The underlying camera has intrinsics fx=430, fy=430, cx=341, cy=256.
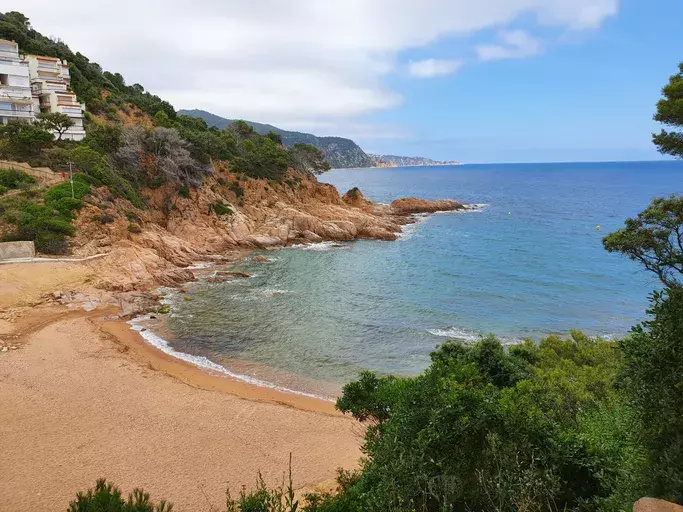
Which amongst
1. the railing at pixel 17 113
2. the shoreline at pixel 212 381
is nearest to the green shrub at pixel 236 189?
the railing at pixel 17 113

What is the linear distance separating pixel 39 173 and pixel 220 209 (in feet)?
53.3

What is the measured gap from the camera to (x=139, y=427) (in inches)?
555

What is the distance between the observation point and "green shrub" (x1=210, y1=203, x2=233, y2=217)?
151 ft

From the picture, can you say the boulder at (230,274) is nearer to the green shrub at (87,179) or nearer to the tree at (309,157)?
the green shrub at (87,179)

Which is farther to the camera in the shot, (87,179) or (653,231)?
(87,179)

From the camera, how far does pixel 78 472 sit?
38.3 feet

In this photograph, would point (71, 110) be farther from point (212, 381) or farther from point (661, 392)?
point (661, 392)

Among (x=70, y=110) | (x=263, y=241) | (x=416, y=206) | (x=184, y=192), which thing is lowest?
(x=263, y=241)

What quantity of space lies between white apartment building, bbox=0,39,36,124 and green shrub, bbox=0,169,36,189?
12.5m

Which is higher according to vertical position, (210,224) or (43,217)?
(43,217)

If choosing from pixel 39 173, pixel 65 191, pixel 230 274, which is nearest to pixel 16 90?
pixel 39 173

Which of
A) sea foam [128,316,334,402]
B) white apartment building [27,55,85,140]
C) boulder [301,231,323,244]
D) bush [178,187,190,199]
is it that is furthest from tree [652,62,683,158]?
white apartment building [27,55,85,140]

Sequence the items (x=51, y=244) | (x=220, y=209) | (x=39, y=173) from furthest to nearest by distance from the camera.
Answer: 1. (x=220, y=209)
2. (x=39, y=173)
3. (x=51, y=244)

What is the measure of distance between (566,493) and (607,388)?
6.98 metres
